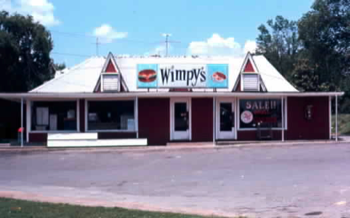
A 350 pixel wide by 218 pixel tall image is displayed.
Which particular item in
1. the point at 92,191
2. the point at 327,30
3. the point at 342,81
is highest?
the point at 327,30

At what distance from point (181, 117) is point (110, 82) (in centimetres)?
450

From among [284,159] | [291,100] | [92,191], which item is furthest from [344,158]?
[92,191]

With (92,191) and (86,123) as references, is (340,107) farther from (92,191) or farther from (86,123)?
(92,191)

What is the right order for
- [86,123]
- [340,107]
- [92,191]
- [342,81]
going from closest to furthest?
[92,191]
[86,123]
[342,81]
[340,107]

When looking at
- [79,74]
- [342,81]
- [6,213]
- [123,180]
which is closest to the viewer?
[6,213]

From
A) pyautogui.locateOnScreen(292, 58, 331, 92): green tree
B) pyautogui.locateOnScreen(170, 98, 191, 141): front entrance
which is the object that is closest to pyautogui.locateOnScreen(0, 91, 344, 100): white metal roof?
pyautogui.locateOnScreen(170, 98, 191, 141): front entrance

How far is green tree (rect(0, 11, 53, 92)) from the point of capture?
37.5 meters

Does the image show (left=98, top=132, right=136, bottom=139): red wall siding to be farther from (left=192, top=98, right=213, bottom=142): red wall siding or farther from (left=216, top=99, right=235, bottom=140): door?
(left=216, top=99, right=235, bottom=140): door

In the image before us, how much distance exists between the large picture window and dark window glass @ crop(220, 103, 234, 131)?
0.58 meters

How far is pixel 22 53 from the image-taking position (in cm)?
3928

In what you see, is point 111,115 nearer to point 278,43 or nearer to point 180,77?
point 180,77

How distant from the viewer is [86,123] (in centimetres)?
2466

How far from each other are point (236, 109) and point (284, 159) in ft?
25.5

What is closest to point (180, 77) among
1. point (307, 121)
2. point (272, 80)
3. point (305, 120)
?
point (305, 120)
